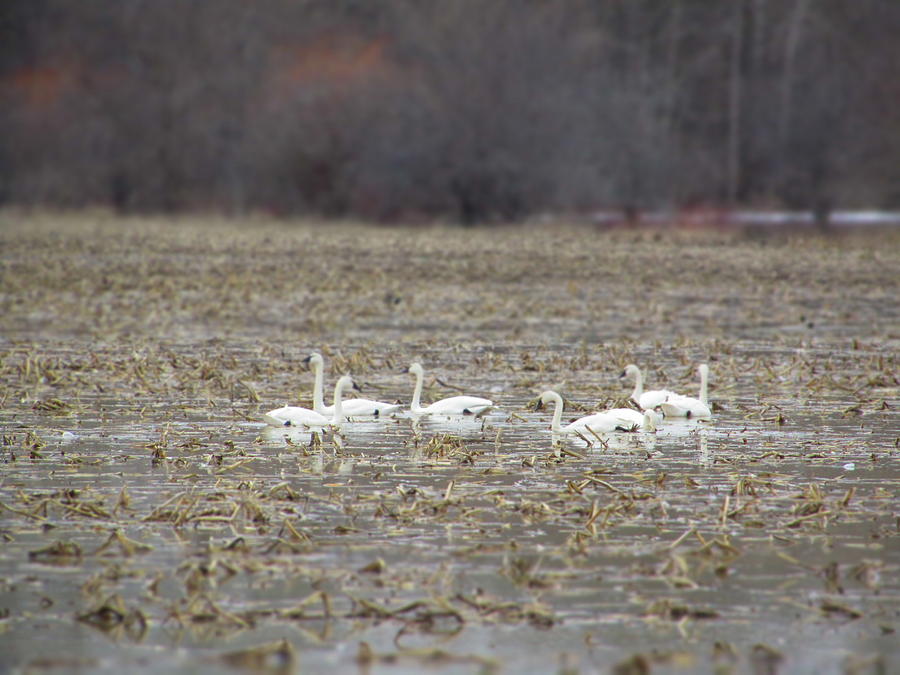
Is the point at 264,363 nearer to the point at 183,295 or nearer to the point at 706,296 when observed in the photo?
the point at 183,295

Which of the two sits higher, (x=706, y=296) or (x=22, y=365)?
(x=706, y=296)

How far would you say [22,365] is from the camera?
14.6 m

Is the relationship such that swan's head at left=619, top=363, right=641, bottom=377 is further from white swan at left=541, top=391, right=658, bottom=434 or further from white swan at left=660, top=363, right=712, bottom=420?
white swan at left=541, top=391, right=658, bottom=434

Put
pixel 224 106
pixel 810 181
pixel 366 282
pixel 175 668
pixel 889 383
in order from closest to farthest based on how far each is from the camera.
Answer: pixel 175 668
pixel 889 383
pixel 366 282
pixel 810 181
pixel 224 106

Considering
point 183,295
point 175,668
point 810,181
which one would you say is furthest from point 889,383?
point 810,181

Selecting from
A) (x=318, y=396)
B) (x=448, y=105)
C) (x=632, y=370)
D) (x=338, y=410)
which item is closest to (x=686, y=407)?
(x=632, y=370)

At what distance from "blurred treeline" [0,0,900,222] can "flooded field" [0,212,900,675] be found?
28.8 meters

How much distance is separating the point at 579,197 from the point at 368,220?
727 cm

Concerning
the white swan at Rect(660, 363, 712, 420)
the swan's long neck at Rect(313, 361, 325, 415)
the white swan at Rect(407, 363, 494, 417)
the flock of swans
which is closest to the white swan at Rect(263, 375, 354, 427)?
the flock of swans

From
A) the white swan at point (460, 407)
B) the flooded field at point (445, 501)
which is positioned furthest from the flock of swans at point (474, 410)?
the flooded field at point (445, 501)

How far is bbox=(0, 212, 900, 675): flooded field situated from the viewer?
606 centimetres

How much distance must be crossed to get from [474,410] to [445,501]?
3982 millimetres

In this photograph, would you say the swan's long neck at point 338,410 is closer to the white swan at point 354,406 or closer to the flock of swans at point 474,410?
the flock of swans at point 474,410

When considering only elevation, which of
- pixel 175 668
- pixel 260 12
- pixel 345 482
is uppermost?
pixel 260 12
